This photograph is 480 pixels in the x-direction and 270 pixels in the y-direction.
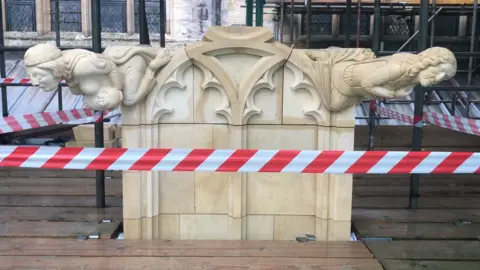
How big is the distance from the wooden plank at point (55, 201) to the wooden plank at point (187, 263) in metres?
1.12

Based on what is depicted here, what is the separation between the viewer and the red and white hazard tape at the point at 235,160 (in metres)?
2.72

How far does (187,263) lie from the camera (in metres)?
2.82

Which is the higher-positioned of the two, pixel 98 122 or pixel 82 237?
pixel 98 122

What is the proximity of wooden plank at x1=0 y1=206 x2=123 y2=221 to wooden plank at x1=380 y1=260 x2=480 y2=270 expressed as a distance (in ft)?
6.04

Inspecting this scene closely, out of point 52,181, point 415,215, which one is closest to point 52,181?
point 52,181

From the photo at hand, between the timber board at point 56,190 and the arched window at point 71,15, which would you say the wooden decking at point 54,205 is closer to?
the timber board at point 56,190

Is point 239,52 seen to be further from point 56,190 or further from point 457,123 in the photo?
point 457,123

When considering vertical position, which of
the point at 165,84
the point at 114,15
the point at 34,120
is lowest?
the point at 34,120

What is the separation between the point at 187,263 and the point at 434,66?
1678 mm

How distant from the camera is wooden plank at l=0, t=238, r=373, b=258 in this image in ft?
9.70

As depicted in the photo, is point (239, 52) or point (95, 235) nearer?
point (239, 52)

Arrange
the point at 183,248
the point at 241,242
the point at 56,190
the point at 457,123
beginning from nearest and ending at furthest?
the point at 183,248 → the point at 241,242 → the point at 56,190 → the point at 457,123

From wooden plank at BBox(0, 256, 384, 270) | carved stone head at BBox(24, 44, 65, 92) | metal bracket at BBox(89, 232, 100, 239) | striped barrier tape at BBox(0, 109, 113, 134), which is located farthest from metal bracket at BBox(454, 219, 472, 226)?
striped barrier tape at BBox(0, 109, 113, 134)

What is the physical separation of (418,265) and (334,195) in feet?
2.03
